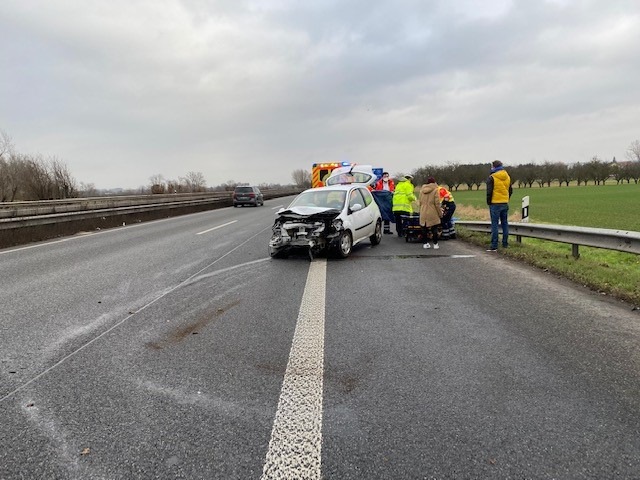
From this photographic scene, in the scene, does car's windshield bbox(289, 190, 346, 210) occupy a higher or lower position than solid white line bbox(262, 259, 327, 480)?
higher

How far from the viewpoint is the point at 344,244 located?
29.6ft

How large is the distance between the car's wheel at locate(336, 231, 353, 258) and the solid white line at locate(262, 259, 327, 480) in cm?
416

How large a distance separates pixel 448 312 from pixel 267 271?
3612 millimetres

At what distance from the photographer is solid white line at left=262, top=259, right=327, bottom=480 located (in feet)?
7.55

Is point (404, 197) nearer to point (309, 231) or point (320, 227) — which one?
point (320, 227)

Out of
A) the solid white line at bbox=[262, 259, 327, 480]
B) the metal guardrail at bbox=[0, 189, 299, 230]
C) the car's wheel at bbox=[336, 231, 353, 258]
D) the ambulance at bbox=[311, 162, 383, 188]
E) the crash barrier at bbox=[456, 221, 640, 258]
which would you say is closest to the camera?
the solid white line at bbox=[262, 259, 327, 480]

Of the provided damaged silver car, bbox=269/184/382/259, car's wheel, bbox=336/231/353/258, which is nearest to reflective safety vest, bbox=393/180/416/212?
damaged silver car, bbox=269/184/382/259

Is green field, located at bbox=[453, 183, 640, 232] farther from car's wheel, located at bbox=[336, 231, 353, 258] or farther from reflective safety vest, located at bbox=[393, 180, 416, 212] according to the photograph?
car's wheel, located at bbox=[336, 231, 353, 258]

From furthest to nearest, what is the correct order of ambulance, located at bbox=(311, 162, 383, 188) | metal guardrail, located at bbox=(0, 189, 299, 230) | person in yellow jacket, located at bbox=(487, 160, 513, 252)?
ambulance, located at bbox=(311, 162, 383, 188) < metal guardrail, located at bbox=(0, 189, 299, 230) < person in yellow jacket, located at bbox=(487, 160, 513, 252)

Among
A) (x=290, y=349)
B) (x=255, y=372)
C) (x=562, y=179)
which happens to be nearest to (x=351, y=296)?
(x=290, y=349)

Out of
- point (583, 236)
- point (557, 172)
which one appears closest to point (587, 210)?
point (583, 236)

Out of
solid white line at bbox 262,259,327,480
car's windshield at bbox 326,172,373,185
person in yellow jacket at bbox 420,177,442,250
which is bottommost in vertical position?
solid white line at bbox 262,259,327,480

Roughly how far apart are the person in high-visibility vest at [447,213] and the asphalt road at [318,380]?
15.9 ft

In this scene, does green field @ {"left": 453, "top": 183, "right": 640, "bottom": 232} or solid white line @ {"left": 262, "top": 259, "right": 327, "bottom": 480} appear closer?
solid white line @ {"left": 262, "top": 259, "right": 327, "bottom": 480}
